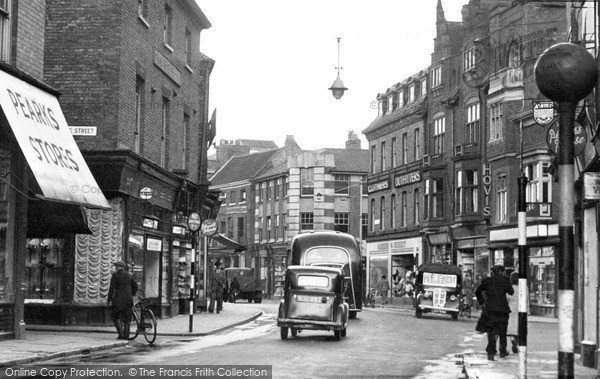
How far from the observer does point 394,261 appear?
6944 cm

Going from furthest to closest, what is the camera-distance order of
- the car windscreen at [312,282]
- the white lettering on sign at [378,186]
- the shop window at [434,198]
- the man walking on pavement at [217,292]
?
the white lettering on sign at [378,186] → the shop window at [434,198] → the man walking on pavement at [217,292] → the car windscreen at [312,282]

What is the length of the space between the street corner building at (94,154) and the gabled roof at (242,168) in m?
54.3

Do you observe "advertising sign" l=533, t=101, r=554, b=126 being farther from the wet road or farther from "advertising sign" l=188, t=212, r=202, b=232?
"advertising sign" l=188, t=212, r=202, b=232

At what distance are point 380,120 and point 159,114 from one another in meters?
40.5

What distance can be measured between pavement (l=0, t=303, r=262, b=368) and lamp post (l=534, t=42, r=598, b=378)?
9896 mm

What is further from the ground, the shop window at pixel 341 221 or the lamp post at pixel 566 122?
the shop window at pixel 341 221

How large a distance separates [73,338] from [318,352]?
5581mm

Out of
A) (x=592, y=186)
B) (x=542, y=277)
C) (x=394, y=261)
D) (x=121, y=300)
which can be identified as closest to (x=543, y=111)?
(x=592, y=186)

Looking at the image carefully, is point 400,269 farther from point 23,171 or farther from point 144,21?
point 23,171

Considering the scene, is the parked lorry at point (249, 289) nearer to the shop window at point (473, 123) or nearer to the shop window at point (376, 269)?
the shop window at point (376, 269)

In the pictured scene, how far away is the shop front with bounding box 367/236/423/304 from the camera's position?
212ft

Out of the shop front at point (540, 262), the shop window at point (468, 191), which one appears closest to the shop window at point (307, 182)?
the shop window at point (468, 191)

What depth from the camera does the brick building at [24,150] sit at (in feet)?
67.6

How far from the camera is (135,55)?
3117 centimetres
